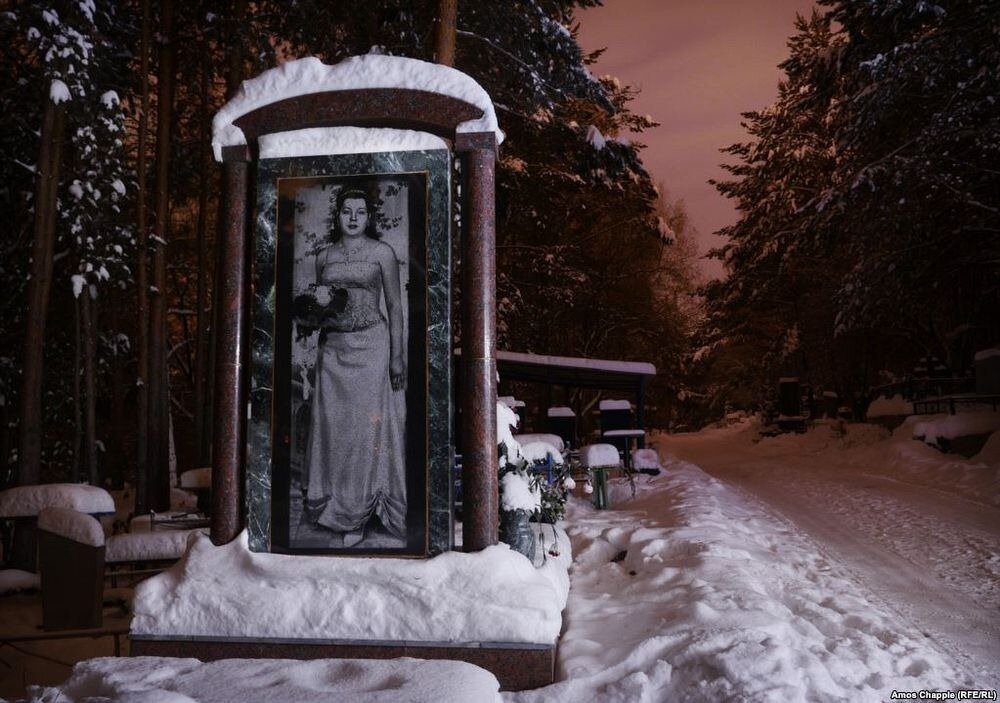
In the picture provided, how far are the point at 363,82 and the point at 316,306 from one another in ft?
6.16

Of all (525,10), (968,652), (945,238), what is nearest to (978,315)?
(945,238)

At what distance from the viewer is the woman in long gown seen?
5.94 meters

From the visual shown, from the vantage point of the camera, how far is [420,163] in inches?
242

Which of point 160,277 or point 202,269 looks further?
point 202,269

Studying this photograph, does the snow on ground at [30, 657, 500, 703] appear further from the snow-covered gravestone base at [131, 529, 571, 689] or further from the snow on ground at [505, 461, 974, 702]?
the snow on ground at [505, 461, 974, 702]

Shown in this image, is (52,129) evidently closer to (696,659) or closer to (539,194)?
(696,659)

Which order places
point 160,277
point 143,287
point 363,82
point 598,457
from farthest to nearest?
point 160,277, point 143,287, point 598,457, point 363,82

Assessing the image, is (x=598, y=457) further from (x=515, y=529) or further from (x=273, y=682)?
(x=273, y=682)

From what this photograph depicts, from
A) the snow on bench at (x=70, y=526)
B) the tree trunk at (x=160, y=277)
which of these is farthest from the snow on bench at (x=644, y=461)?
the snow on bench at (x=70, y=526)

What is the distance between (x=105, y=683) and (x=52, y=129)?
9.60m

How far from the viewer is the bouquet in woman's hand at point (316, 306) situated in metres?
6.11

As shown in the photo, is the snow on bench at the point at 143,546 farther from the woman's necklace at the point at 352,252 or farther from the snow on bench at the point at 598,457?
the snow on bench at the point at 598,457

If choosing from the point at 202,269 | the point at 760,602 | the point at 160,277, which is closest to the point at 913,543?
the point at 760,602

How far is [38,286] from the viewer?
10.9m
